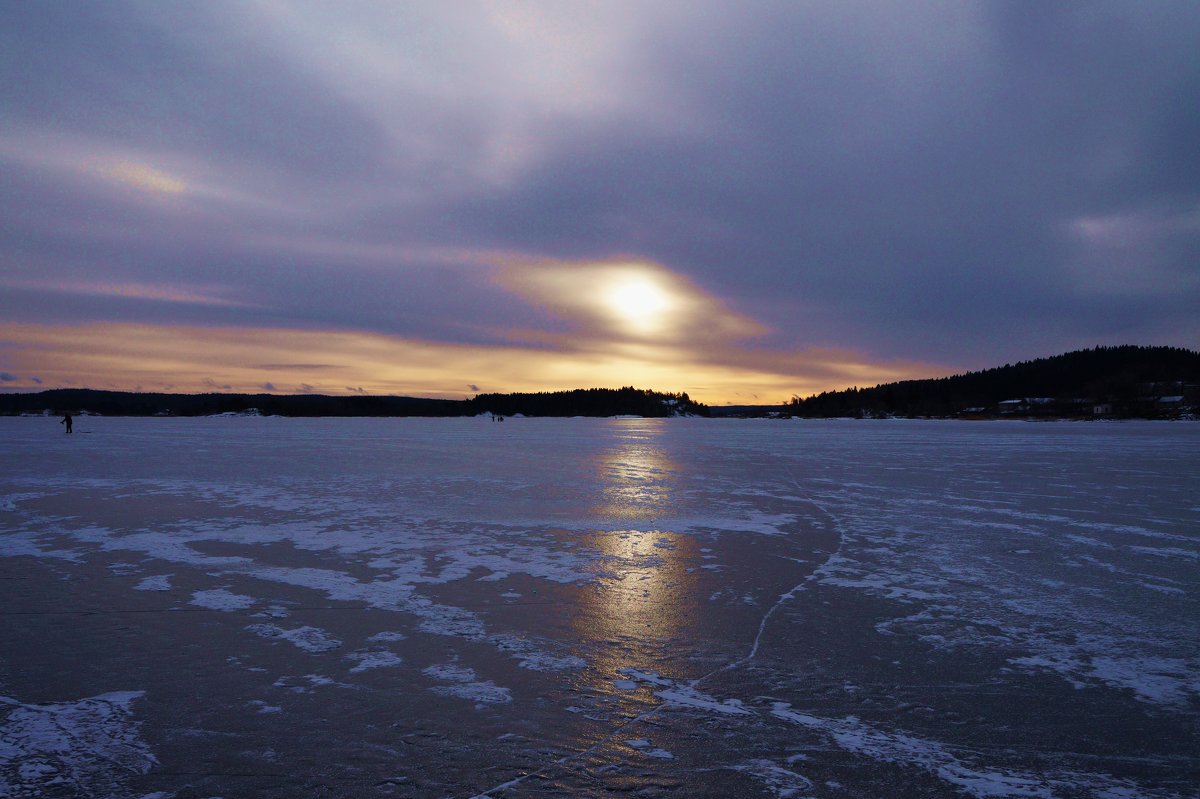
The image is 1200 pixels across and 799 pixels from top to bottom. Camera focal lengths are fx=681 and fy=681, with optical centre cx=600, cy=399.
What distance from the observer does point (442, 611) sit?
529cm

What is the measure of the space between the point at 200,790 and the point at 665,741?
1.98 meters

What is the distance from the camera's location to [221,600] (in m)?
5.54

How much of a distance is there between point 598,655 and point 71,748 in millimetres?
2701

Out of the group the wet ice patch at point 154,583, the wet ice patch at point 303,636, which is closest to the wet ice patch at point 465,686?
the wet ice patch at point 303,636

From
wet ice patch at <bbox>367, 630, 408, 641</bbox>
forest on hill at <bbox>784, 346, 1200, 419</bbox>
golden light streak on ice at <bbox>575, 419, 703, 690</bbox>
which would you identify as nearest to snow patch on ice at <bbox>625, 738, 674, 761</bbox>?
golden light streak on ice at <bbox>575, 419, 703, 690</bbox>

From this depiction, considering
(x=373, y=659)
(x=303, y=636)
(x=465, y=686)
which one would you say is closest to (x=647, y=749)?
(x=465, y=686)

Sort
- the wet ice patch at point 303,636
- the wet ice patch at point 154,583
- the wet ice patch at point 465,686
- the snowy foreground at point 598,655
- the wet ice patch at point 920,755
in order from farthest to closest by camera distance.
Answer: the wet ice patch at point 154,583, the wet ice patch at point 303,636, the wet ice patch at point 465,686, the snowy foreground at point 598,655, the wet ice patch at point 920,755

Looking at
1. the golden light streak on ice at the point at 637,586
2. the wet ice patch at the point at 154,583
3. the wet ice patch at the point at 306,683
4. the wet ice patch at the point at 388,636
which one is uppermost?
the golden light streak on ice at the point at 637,586

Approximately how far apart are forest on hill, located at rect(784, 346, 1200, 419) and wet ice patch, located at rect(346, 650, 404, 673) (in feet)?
441

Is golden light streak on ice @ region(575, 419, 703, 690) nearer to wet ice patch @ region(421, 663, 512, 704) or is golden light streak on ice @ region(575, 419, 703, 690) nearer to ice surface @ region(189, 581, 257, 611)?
wet ice patch @ region(421, 663, 512, 704)

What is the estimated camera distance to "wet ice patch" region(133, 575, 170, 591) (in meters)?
5.86

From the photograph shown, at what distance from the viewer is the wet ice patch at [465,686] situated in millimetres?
3678

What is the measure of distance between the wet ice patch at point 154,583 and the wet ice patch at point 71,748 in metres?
2.36

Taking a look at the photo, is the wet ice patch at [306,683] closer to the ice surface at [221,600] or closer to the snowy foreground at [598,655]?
the snowy foreground at [598,655]
